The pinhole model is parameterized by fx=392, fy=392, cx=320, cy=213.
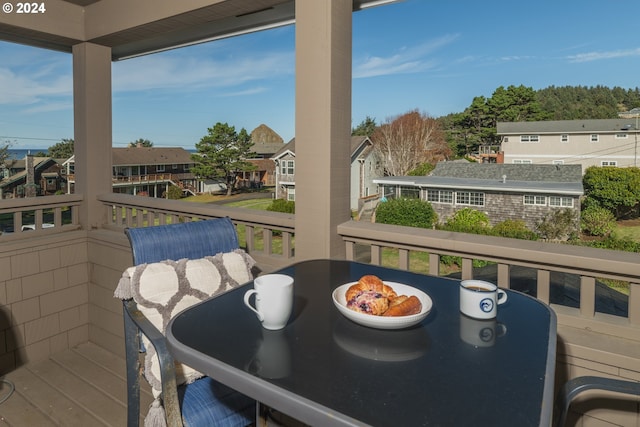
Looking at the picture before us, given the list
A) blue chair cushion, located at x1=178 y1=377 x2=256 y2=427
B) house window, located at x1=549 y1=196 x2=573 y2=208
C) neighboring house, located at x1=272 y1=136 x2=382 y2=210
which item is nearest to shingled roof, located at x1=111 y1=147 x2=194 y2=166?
neighboring house, located at x1=272 y1=136 x2=382 y2=210

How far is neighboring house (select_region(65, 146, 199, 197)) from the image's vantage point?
3.26 metres

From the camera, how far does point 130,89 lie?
7.68 m

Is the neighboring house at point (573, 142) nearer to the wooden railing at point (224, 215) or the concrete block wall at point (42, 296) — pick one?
the wooden railing at point (224, 215)

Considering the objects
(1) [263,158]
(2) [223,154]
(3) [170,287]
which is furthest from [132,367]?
(2) [223,154]

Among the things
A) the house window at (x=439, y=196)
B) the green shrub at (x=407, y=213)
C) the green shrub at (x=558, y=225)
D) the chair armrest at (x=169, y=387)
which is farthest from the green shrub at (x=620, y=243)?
the chair armrest at (x=169, y=387)

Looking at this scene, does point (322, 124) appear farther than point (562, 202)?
No

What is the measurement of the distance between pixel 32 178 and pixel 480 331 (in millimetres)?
3568

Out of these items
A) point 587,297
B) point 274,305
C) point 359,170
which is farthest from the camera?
point 359,170

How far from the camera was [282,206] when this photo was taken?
3.28 metres

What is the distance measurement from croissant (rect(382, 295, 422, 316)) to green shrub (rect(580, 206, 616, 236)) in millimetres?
3428

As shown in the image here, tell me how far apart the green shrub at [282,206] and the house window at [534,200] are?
109 inches

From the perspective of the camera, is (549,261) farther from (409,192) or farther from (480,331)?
(409,192)

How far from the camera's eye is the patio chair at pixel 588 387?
923 millimetres

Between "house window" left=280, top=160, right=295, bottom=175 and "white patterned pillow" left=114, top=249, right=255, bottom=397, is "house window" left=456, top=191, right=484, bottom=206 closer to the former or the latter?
"house window" left=280, top=160, right=295, bottom=175
